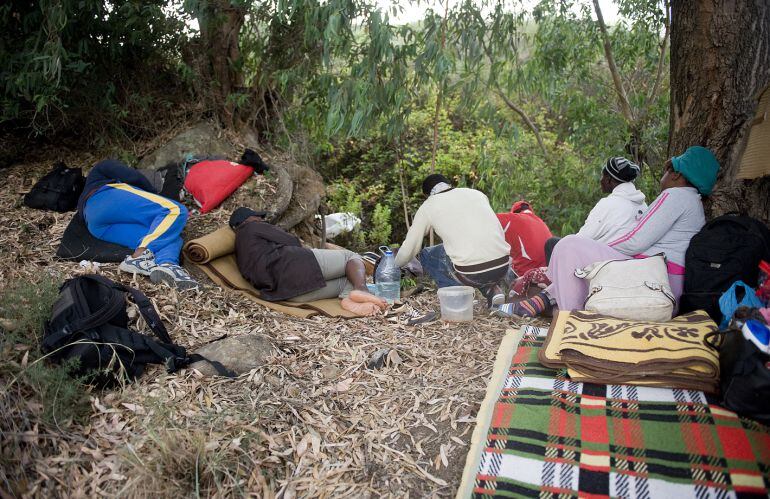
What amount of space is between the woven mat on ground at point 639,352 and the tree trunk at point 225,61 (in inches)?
197

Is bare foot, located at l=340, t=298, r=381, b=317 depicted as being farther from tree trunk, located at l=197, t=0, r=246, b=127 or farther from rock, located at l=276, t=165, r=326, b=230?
tree trunk, located at l=197, t=0, r=246, b=127

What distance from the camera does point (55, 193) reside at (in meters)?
5.32

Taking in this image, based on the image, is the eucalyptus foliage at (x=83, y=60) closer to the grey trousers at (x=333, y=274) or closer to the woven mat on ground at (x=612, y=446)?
the grey trousers at (x=333, y=274)

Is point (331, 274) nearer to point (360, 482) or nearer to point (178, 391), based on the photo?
point (178, 391)

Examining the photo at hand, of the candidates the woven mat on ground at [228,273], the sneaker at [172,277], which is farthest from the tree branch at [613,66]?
the sneaker at [172,277]

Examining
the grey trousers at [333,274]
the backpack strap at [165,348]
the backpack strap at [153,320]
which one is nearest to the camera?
the backpack strap at [165,348]

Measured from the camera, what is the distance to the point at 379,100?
4.96 metres

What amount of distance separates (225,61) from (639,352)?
566 cm

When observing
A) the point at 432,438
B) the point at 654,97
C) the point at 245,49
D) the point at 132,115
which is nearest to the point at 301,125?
the point at 245,49

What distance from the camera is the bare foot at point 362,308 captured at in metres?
4.49

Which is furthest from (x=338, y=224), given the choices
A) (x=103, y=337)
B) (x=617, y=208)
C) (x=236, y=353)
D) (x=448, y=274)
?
(x=103, y=337)

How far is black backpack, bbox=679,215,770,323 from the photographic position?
3197 millimetres

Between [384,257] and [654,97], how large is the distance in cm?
432

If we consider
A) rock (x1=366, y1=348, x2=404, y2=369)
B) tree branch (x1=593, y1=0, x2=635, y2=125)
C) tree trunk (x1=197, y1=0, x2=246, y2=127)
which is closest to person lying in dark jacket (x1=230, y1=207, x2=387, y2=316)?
rock (x1=366, y1=348, x2=404, y2=369)
